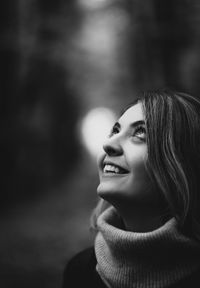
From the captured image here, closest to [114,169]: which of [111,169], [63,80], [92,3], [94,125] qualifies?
[111,169]

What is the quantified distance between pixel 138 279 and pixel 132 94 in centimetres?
661

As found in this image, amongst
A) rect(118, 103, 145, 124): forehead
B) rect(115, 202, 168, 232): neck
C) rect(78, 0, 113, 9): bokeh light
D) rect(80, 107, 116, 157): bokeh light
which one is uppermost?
rect(78, 0, 113, 9): bokeh light

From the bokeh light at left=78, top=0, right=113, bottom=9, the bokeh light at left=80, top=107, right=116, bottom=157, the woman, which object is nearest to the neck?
the woman

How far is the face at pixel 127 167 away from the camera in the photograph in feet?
5.45

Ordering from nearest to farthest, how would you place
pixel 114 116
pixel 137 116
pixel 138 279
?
pixel 138 279 → pixel 137 116 → pixel 114 116

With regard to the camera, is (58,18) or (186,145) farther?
(58,18)

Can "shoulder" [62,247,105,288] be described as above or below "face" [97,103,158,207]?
below

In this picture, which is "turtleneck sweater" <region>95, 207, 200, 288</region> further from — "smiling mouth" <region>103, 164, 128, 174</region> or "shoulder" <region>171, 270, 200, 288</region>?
"smiling mouth" <region>103, 164, 128, 174</region>

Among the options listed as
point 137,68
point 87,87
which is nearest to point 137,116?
point 137,68

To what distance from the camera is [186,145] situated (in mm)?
1750

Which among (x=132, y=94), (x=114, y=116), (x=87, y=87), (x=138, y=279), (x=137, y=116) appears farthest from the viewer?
(x=114, y=116)

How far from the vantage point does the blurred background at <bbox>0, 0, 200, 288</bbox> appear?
21.0 ft

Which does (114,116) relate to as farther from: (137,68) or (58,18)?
(58,18)

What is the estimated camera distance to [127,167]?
169cm
